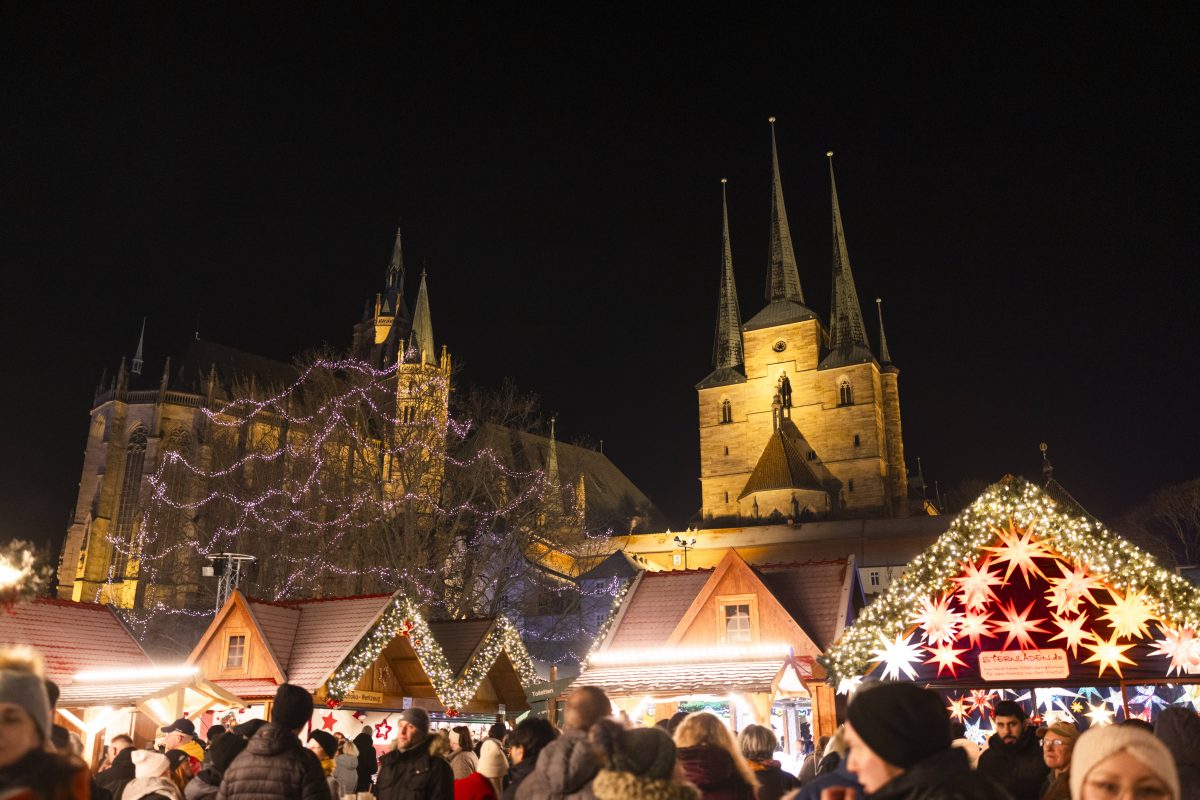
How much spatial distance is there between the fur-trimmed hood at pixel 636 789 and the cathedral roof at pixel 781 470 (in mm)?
62363

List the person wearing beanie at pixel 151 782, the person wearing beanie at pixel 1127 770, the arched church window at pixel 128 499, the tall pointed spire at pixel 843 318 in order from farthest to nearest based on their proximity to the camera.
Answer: the tall pointed spire at pixel 843 318
the arched church window at pixel 128 499
the person wearing beanie at pixel 151 782
the person wearing beanie at pixel 1127 770

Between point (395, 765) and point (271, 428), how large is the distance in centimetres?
4590

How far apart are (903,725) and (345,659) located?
16484 mm

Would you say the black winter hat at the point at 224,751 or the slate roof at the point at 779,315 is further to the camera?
the slate roof at the point at 779,315

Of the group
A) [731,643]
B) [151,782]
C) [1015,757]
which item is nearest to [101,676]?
[731,643]

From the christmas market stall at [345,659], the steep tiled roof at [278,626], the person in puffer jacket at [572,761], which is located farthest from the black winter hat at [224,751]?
the steep tiled roof at [278,626]

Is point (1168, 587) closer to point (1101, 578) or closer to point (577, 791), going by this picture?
point (1101, 578)

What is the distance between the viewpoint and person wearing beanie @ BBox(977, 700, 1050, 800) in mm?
6277

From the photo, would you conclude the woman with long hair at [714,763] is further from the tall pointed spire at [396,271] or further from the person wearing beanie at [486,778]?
the tall pointed spire at [396,271]

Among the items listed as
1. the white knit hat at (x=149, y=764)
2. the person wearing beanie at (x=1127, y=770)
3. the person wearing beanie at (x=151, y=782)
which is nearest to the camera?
the person wearing beanie at (x=1127, y=770)

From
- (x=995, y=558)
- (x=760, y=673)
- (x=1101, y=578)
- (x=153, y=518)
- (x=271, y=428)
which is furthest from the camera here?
(x=271, y=428)

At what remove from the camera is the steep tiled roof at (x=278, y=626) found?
18.5 meters

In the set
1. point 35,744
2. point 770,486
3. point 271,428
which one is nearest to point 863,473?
point 770,486

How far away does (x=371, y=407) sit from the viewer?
3347 centimetres
